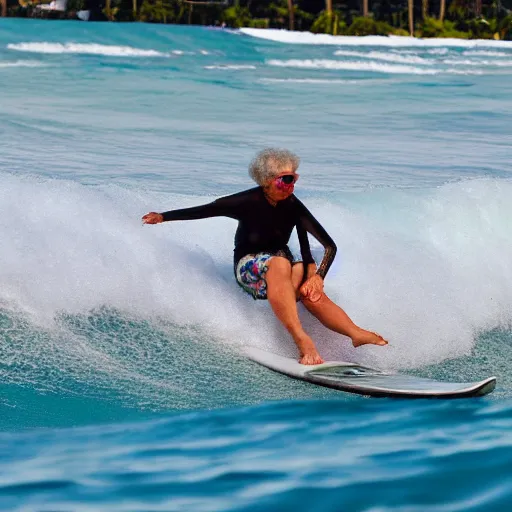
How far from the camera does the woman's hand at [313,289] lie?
4938mm

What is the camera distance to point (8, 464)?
3729 mm

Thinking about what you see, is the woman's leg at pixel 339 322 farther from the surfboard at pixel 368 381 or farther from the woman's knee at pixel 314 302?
the surfboard at pixel 368 381

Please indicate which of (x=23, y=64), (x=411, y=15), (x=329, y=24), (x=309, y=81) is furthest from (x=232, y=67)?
(x=411, y=15)

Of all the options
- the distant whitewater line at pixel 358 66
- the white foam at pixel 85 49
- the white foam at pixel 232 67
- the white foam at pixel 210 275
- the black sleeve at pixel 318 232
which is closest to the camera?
the black sleeve at pixel 318 232

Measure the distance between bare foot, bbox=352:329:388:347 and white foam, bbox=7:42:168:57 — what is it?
75.6ft

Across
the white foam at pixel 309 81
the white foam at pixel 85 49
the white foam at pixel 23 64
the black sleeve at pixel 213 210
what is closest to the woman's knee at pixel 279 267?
the black sleeve at pixel 213 210

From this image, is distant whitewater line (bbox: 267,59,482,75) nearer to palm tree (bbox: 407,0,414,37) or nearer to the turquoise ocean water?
palm tree (bbox: 407,0,414,37)

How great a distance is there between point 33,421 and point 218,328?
3.96ft

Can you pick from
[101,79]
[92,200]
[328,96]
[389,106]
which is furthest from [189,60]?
[92,200]

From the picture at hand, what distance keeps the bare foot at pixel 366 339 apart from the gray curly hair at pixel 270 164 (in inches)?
30.2

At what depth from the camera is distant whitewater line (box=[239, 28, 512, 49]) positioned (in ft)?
115

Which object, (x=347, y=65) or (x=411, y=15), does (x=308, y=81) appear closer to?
(x=347, y=65)

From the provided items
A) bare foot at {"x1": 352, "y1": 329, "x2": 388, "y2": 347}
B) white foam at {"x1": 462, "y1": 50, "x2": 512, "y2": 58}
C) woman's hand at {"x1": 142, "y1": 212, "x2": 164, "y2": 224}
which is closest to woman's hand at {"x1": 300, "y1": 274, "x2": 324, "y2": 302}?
bare foot at {"x1": 352, "y1": 329, "x2": 388, "y2": 347}

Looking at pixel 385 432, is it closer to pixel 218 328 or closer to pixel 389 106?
pixel 218 328
